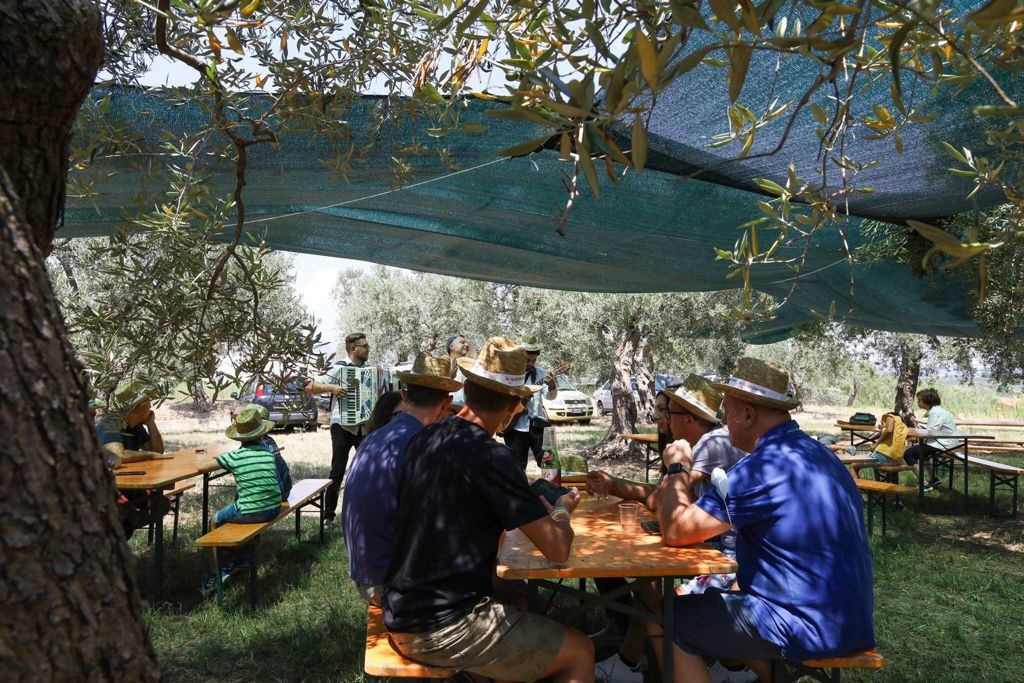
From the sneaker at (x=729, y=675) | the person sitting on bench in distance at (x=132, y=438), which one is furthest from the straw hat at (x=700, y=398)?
the person sitting on bench in distance at (x=132, y=438)

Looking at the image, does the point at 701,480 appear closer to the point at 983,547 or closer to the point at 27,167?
the point at 27,167

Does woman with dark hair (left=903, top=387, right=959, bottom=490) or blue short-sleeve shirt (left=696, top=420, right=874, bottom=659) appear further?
woman with dark hair (left=903, top=387, right=959, bottom=490)

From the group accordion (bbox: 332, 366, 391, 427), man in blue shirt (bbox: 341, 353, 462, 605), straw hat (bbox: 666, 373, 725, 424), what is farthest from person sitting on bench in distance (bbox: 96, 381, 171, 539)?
straw hat (bbox: 666, 373, 725, 424)

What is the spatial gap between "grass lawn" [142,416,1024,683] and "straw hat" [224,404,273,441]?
102 centimetres

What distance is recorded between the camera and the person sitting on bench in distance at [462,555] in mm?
2387

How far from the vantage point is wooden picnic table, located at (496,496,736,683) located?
8.48ft

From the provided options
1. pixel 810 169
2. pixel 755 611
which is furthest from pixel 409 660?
pixel 810 169

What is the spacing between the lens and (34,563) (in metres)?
0.80

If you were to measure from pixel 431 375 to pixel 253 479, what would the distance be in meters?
2.08

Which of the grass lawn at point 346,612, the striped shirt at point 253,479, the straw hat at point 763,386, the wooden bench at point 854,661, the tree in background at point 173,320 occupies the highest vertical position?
the tree in background at point 173,320

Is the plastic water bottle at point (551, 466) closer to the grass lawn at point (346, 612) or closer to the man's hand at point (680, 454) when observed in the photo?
the man's hand at point (680, 454)

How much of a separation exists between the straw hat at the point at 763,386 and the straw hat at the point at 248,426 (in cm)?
320

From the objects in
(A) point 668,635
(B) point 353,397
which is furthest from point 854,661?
(B) point 353,397

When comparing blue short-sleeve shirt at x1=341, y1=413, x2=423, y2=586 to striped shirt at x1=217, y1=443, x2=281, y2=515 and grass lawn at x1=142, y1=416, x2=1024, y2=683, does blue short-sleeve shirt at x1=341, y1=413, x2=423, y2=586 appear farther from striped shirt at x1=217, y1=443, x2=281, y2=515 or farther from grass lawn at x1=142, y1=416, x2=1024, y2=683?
striped shirt at x1=217, y1=443, x2=281, y2=515
